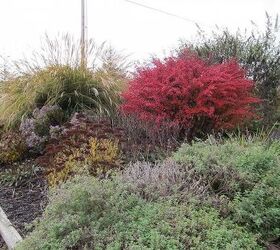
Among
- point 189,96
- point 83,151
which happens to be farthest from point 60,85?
point 83,151

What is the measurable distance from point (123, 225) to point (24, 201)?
2161 mm

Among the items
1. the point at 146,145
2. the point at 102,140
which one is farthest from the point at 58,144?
the point at 146,145

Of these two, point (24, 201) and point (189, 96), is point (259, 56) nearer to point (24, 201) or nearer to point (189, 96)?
point (189, 96)

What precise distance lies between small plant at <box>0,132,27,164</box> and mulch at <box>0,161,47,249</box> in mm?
920

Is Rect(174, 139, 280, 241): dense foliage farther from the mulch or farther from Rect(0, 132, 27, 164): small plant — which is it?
Rect(0, 132, 27, 164): small plant

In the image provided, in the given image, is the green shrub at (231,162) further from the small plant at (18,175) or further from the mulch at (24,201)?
the small plant at (18,175)

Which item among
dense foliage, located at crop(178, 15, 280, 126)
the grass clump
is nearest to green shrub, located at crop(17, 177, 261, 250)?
the grass clump

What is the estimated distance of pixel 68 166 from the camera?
4.54m

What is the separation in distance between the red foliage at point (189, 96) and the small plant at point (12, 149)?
1.59 meters

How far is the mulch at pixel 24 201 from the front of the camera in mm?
4273

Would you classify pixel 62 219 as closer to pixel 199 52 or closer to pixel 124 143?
pixel 124 143

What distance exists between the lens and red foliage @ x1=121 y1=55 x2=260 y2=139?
569 centimetres

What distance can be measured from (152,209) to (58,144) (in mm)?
2222

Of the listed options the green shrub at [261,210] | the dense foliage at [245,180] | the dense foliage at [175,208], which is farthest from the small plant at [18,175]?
the green shrub at [261,210]
